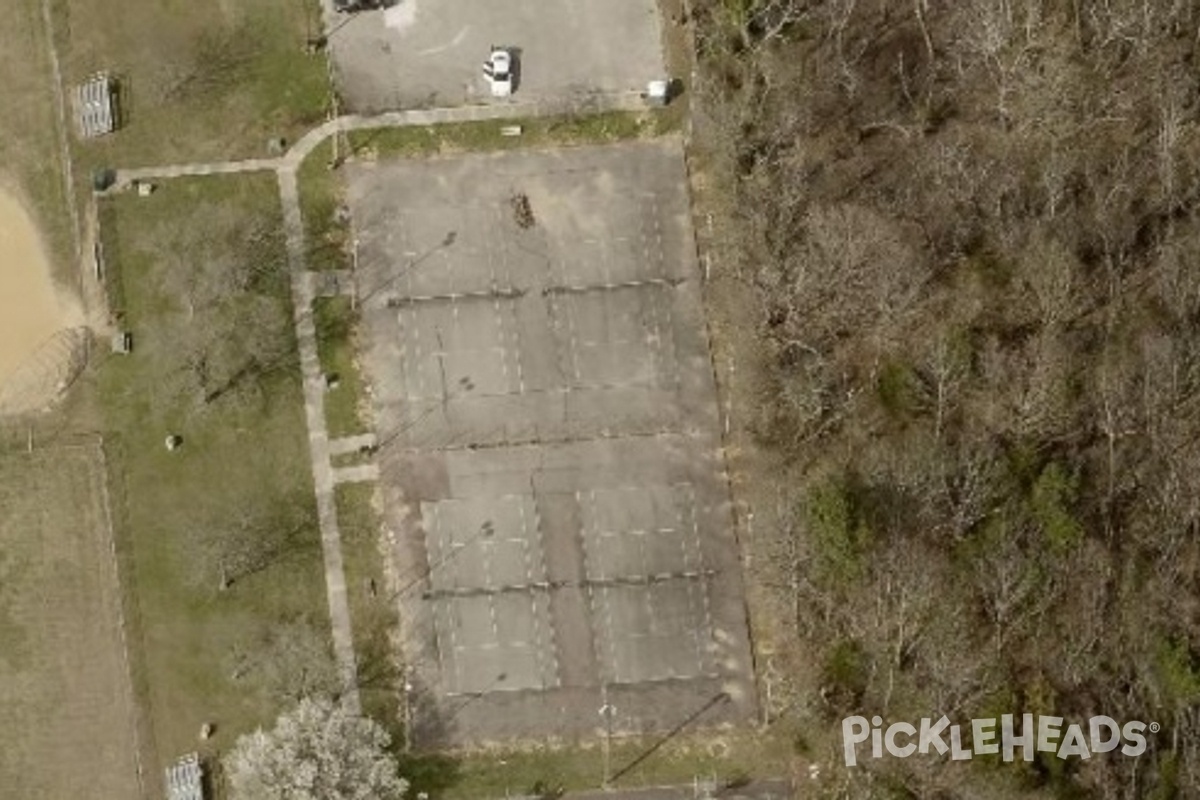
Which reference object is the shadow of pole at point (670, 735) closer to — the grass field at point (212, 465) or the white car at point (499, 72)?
the grass field at point (212, 465)

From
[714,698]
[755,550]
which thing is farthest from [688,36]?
[714,698]

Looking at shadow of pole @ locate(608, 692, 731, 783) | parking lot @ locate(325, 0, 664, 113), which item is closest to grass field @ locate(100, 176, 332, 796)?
parking lot @ locate(325, 0, 664, 113)

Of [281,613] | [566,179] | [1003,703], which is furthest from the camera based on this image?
[566,179]

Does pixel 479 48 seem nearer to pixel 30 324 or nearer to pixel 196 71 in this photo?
pixel 196 71

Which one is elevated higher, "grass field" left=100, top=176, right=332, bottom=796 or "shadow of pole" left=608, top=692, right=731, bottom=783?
"grass field" left=100, top=176, right=332, bottom=796

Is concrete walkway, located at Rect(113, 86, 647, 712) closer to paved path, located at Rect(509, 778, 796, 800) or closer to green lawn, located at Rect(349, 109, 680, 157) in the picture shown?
green lawn, located at Rect(349, 109, 680, 157)

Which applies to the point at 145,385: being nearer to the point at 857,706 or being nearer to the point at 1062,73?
the point at 857,706

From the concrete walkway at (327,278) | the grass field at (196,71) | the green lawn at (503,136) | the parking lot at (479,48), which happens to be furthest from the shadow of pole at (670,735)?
the grass field at (196,71)

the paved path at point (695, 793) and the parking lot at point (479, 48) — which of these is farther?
the parking lot at point (479, 48)
